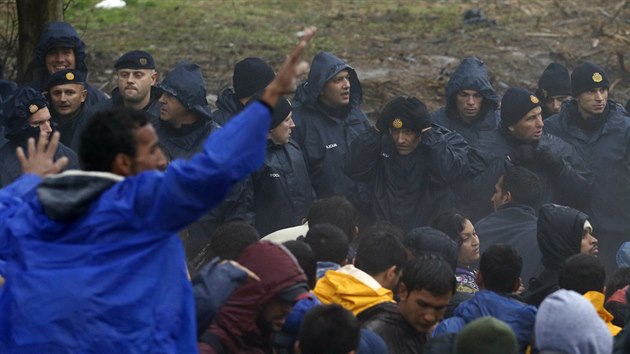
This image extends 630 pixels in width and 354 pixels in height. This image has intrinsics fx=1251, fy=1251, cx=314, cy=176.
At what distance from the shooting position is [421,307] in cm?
620

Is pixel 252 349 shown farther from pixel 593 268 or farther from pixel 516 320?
pixel 593 268

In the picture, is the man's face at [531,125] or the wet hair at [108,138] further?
the man's face at [531,125]

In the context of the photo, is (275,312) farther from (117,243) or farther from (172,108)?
(172,108)

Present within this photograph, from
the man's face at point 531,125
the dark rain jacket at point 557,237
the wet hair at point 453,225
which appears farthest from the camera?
the man's face at point 531,125

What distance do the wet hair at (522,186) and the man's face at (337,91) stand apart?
174cm

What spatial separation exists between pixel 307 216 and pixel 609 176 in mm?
3222

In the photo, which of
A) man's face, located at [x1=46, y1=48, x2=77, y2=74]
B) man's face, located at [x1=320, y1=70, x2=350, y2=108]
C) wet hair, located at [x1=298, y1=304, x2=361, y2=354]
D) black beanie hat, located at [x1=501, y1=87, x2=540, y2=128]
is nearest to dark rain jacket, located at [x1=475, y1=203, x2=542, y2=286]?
black beanie hat, located at [x1=501, y1=87, x2=540, y2=128]

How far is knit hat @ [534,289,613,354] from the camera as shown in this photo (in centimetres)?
541

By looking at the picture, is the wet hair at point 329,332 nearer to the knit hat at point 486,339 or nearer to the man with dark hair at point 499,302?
the knit hat at point 486,339

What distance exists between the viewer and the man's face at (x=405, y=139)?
9.37m

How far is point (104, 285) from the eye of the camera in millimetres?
4543

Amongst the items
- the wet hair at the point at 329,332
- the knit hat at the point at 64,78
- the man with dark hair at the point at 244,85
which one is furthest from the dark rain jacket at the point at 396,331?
the knit hat at the point at 64,78

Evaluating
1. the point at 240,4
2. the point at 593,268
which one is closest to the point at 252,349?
the point at 593,268

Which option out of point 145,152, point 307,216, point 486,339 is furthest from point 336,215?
point 145,152
